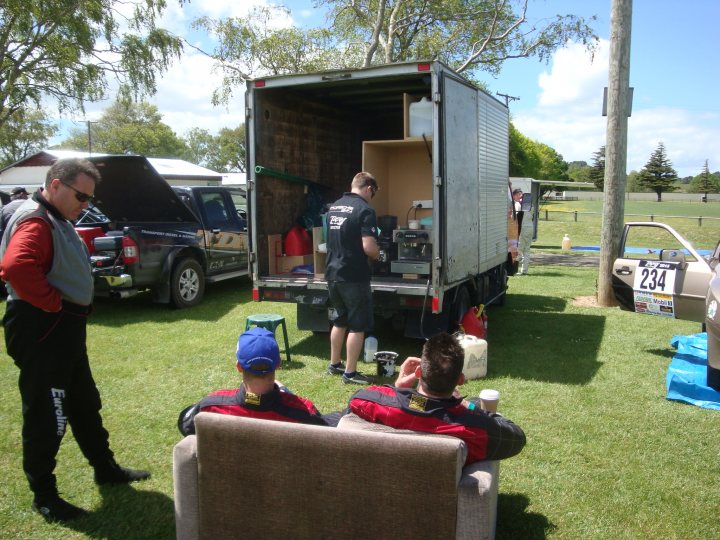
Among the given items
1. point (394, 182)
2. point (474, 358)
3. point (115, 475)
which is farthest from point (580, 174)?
point (115, 475)

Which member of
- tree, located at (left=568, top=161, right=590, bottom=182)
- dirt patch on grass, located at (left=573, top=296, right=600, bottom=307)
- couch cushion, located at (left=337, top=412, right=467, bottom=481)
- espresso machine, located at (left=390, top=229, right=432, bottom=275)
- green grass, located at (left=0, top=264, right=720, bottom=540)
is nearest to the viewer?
couch cushion, located at (left=337, top=412, right=467, bottom=481)

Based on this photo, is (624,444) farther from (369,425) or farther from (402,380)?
(369,425)

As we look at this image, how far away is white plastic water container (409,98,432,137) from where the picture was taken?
22.9ft

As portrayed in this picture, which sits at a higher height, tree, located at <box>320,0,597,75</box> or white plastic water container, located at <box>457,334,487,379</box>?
tree, located at <box>320,0,597,75</box>

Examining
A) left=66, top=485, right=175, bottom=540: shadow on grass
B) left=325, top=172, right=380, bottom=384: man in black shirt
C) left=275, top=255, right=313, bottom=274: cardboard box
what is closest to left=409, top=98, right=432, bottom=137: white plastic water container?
left=325, top=172, right=380, bottom=384: man in black shirt

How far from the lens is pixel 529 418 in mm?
4871

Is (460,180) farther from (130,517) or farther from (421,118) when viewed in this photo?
(130,517)

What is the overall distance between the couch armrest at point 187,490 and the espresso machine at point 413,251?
13.8 feet

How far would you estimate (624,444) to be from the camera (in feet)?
14.3

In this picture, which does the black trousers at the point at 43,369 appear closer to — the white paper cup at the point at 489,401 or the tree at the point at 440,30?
the white paper cup at the point at 489,401

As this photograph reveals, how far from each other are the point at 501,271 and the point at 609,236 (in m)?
1.74

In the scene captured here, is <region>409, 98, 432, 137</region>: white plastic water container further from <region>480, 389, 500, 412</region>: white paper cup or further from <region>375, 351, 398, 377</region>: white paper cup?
<region>480, 389, 500, 412</region>: white paper cup

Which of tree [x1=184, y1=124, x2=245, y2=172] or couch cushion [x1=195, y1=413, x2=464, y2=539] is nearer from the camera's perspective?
couch cushion [x1=195, y1=413, x2=464, y2=539]

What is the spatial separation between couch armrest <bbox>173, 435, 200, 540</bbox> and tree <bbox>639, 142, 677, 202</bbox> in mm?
91920
